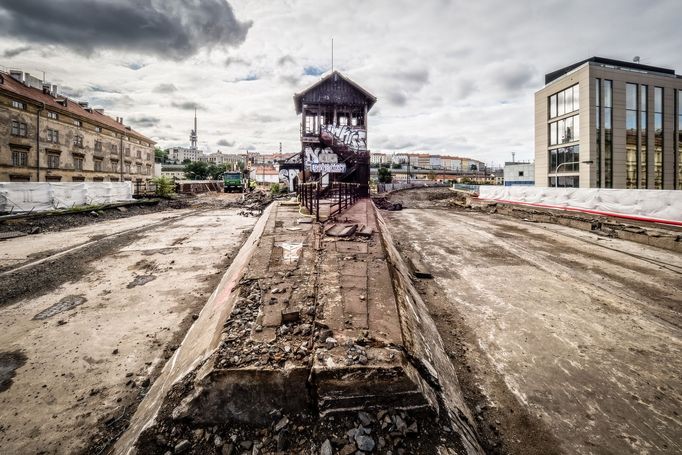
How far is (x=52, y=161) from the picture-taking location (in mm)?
30750

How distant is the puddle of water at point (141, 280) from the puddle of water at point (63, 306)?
2.78 feet

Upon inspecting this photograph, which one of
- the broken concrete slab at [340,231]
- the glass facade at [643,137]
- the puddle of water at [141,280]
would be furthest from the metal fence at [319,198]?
the glass facade at [643,137]

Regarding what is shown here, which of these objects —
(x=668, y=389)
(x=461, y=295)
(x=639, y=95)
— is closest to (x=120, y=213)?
(x=461, y=295)

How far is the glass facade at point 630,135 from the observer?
83.6 feet

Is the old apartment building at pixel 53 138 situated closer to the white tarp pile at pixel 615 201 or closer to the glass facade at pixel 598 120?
the white tarp pile at pixel 615 201

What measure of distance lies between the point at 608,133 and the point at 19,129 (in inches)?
2144

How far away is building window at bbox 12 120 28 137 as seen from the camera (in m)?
26.7

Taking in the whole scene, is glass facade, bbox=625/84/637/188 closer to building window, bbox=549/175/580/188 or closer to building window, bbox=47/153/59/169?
building window, bbox=549/175/580/188

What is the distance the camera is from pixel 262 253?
225 inches

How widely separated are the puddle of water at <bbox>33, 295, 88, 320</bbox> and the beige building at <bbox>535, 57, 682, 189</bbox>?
31136 mm

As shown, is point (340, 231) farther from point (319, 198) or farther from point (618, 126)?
point (618, 126)

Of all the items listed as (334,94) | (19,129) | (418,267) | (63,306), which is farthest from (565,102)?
(19,129)

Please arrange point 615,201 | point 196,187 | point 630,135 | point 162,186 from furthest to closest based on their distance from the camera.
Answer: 1. point 196,187
2. point 162,186
3. point 630,135
4. point 615,201

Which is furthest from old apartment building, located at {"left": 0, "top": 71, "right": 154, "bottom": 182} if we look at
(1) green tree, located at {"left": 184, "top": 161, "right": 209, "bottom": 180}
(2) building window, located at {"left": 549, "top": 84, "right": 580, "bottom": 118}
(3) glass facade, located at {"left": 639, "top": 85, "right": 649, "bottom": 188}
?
(3) glass facade, located at {"left": 639, "top": 85, "right": 649, "bottom": 188}
